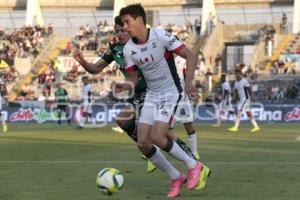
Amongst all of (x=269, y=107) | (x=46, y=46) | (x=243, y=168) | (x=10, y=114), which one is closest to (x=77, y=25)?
(x=46, y=46)

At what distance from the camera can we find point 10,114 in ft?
142

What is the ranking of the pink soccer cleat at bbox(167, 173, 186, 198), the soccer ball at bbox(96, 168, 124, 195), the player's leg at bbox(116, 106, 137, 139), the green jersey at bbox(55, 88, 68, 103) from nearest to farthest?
the soccer ball at bbox(96, 168, 124, 195) < the pink soccer cleat at bbox(167, 173, 186, 198) < the player's leg at bbox(116, 106, 137, 139) < the green jersey at bbox(55, 88, 68, 103)

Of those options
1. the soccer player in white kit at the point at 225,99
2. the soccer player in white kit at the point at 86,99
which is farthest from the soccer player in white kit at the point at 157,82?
→ the soccer player in white kit at the point at 225,99

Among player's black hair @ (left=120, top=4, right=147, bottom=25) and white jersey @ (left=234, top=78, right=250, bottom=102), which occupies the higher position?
player's black hair @ (left=120, top=4, right=147, bottom=25)


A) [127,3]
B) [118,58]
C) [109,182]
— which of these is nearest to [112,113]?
[127,3]

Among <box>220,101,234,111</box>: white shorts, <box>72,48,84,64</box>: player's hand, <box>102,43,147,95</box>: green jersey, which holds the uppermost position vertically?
<box>72,48,84,64</box>: player's hand

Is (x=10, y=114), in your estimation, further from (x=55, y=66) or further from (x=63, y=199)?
(x=63, y=199)

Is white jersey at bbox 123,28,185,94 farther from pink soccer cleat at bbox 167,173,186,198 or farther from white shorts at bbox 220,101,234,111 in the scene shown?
white shorts at bbox 220,101,234,111

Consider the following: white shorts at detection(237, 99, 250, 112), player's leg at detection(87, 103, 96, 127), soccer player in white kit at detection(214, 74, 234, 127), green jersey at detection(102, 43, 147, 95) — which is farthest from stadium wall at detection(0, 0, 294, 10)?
green jersey at detection(102, 43, 147, 95)

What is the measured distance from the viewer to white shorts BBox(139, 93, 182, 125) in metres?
10.9

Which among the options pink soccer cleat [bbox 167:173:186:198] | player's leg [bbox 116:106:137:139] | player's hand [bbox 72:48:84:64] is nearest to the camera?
pink soccer cleat [bbox 167:173:186:198]

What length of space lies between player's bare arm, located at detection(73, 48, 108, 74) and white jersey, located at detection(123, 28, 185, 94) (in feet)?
3.21

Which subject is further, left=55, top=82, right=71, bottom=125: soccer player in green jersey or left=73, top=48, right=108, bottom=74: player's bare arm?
left=55, top=82, right=71, bottom=125: soccer player in green jersey

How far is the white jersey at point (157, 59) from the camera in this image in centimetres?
1066
